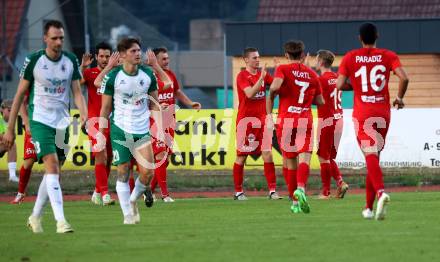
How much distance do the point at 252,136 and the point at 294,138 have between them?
3.30m

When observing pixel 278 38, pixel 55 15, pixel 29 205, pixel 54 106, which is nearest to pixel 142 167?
pixel 54 106

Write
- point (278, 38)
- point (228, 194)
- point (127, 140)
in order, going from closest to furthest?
point (127, 140)
point (228, 194)
point (278, 38)

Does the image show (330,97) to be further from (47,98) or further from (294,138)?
(47,98)

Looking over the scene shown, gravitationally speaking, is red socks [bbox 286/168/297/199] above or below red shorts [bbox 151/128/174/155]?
below

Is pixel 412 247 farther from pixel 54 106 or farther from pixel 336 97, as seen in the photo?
pixel 336 97

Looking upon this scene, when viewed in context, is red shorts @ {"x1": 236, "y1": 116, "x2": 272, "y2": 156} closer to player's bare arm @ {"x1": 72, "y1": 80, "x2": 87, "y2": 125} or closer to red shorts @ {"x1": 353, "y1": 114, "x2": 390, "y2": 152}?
red shorts @ {"x1": 353, "y1": 114, "x2": 390, "y2": 152}

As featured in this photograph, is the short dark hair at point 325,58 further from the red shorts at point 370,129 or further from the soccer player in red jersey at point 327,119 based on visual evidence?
the red shorts at point 370,129

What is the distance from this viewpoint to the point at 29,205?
2025 cm

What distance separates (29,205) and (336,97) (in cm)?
508

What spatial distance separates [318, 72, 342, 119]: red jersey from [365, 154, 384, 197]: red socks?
16.9 feet

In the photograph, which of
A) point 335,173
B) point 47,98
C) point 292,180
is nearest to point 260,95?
point 335,173

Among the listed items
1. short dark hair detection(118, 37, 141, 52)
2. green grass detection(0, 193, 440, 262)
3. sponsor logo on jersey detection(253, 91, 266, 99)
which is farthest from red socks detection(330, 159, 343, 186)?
short dark hair detection(118, 37, 141, 52)

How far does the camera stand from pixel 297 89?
17203 millimetres

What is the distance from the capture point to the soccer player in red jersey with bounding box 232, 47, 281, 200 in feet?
65.8
